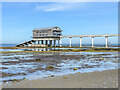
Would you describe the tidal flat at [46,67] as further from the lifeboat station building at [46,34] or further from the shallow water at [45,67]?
the lifeboat station building at [46,34]

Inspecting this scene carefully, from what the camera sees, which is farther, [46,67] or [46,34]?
[46,34]

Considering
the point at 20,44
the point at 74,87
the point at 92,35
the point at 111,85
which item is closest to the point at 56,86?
the point at 74,87

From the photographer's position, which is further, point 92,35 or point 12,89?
point 92,35

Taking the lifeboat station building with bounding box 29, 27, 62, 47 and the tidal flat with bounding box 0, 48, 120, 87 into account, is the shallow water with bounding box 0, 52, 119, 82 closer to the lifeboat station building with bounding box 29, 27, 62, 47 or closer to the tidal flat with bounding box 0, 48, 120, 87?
the tidal flat with bounding box 0, 48, 120, 87

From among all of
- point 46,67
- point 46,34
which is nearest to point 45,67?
point 46,67

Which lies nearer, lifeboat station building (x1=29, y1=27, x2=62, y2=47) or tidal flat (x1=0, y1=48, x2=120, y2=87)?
tidal flat (x1=0, y1=48, x2=120, y2=87)

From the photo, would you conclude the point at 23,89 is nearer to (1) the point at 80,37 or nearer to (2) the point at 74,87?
(2) the point at 74,87

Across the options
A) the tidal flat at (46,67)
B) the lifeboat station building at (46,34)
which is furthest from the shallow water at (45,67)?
the lifeboat station building at (46,34)

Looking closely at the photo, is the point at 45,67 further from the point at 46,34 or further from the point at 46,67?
the point at 46,34

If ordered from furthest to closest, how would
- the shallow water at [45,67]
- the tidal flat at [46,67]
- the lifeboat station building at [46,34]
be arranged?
1. the lifeboat station building at [46,34]
2. the shallow water at [45,67]
3. the tidal flat at [46,67]

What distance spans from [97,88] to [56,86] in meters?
2.37

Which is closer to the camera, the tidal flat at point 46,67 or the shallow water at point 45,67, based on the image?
the tidal flat at point 46,67

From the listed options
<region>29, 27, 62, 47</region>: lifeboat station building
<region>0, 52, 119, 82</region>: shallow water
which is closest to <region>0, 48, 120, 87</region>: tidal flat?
<region>0, 52, 119, 82</region>: shallow water

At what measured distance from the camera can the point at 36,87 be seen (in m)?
10.1
